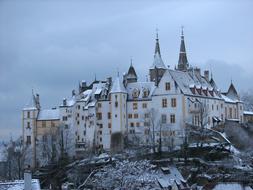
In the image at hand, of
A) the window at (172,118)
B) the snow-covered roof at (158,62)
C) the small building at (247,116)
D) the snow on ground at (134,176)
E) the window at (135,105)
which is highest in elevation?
the snow-covered roof at (158,62)

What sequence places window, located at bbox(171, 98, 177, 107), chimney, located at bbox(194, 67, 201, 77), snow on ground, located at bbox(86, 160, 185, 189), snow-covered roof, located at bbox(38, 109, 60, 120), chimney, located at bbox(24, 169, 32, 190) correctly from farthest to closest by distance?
snow-covered roof, located at bbox(38, 109, 60, 120)
chimney, located at bbox(194, 67, 201, 77)
window, located at bbox(171, 98, 177, 107)
snow on ground, located at bbox(86, 160, 185, 189)
chimney, located at bbox(24, 169, 32, 190)

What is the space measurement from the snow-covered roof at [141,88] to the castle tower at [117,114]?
6.97ft

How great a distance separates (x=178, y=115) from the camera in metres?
102

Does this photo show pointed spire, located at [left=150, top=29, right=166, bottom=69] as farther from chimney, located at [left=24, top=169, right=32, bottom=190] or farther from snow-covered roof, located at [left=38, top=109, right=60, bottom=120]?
chimney, located at [left=24, top=169, right=32, bottom=190]

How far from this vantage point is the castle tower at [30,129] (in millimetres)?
112894

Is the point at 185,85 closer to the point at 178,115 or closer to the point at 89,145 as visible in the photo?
the point at 178,115

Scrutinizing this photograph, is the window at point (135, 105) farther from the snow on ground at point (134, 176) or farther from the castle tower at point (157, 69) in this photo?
the snow on ground at point (134, 176)

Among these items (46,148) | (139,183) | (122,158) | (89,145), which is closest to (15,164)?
(46,148)

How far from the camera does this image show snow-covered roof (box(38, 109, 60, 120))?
375 ft

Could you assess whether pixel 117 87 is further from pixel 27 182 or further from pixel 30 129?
pixel 27 182

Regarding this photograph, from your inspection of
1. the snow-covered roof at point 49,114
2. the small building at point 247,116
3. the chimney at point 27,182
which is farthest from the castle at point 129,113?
the chimney at point 27,182

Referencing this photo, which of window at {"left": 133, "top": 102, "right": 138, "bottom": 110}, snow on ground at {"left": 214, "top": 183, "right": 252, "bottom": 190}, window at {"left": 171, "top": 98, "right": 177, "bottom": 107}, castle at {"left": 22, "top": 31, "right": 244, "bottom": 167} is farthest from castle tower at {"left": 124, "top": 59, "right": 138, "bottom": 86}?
snow on ground at {"left": 214, "top": 183, "right": 252, "bottom": 190}

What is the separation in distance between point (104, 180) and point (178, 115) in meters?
18.4

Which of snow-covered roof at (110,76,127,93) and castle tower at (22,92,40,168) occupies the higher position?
snow-covered roof at (110,76,127,93)
